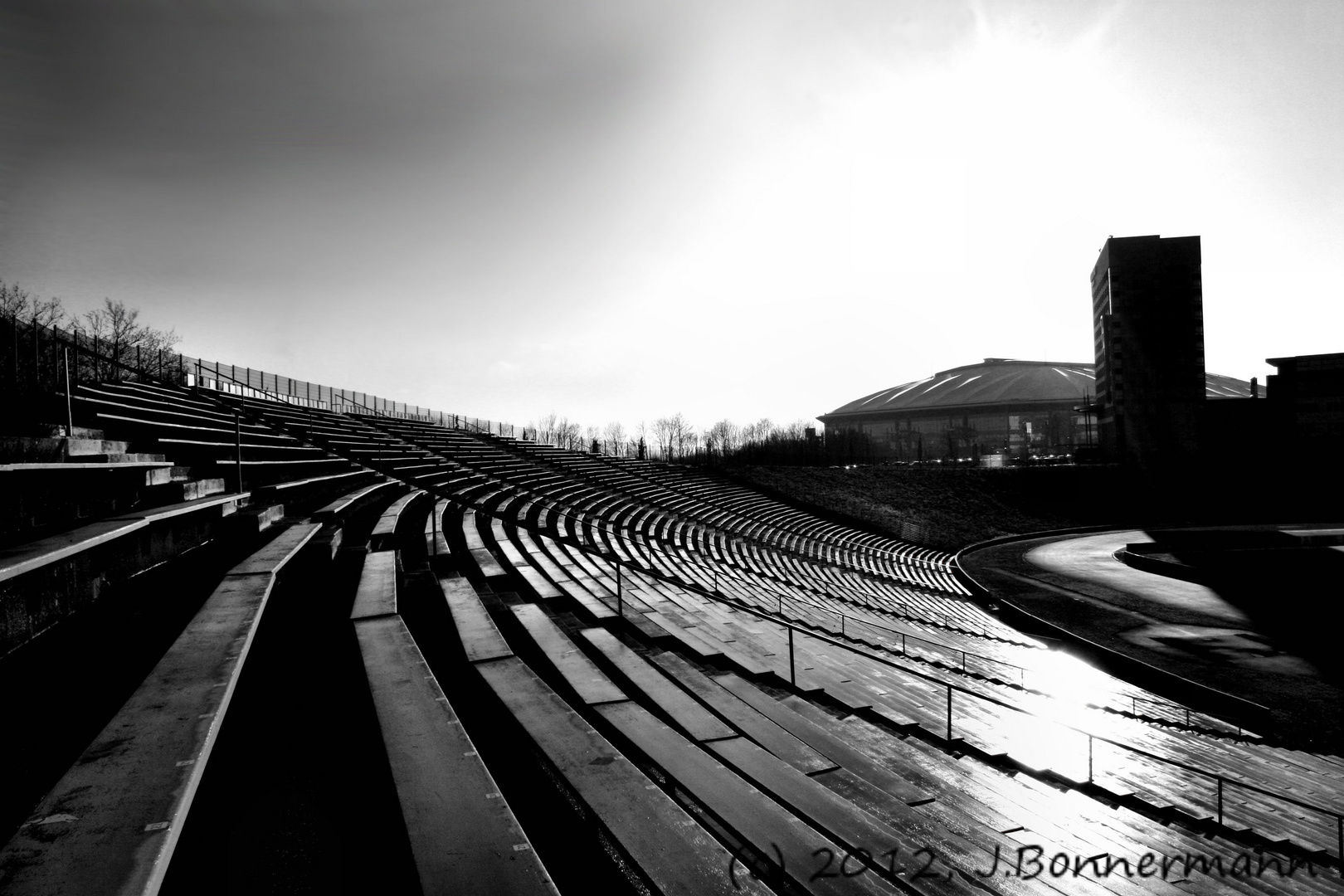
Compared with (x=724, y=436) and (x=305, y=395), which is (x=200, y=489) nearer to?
(x=305, y=395)

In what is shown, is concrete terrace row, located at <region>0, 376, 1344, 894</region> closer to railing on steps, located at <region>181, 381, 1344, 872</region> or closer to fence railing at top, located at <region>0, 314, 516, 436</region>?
railing on steps, located at <region>181, 381, 1344, 872</region>

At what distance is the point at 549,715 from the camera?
4.04 meters

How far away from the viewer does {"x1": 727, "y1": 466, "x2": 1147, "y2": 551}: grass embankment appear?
1582 inches

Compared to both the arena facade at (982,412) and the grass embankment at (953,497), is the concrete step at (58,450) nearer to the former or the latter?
the grass embankment at (953,497)

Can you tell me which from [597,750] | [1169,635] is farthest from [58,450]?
[1169,635]

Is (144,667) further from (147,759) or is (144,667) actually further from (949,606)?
(949,606)

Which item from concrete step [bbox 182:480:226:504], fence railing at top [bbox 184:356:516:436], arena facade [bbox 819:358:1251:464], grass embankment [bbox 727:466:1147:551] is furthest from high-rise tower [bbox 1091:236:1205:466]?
concrete step [bbox 182:480:226:504]

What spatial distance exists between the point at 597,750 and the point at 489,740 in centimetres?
67

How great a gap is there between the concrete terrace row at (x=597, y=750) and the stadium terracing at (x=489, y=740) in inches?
0.8

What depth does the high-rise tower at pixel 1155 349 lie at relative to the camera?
5888cm

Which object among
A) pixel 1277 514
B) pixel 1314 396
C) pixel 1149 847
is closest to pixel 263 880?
pixel 1149 847

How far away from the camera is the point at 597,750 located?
3684mm

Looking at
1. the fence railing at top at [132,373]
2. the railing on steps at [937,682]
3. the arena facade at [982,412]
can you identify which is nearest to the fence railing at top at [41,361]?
the fence railing at top at [132,373]

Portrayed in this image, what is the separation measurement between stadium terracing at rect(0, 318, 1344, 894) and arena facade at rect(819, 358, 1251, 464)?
323ft
